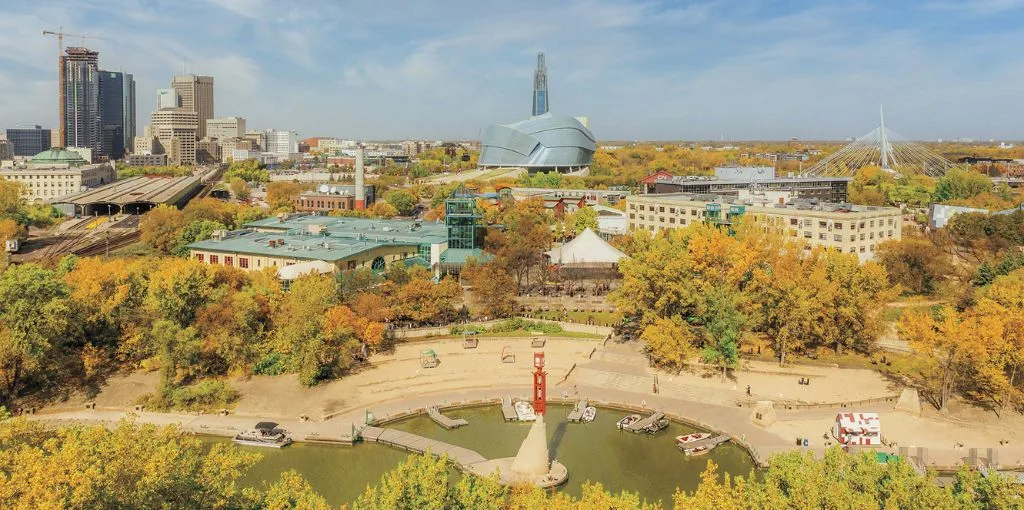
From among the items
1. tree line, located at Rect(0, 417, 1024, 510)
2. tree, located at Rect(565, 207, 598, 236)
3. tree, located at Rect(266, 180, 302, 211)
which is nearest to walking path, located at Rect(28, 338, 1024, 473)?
tree line, located at Rect(0, 417, 1024, 510)

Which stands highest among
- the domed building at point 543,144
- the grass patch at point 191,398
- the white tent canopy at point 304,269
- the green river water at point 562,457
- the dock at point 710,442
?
the domed building at point 543,144

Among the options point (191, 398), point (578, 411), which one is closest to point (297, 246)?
A: point (191, 398)

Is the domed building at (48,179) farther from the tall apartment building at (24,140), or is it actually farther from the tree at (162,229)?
the tall apartment building at (24,140)

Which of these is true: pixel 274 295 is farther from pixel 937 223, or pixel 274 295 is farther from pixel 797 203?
pixel 937 223

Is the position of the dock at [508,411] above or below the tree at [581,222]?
below

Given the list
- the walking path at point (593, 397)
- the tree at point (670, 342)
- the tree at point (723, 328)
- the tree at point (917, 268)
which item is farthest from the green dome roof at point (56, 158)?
the tree at point (917, 268)

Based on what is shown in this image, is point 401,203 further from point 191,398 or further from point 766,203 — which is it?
point 191,398
